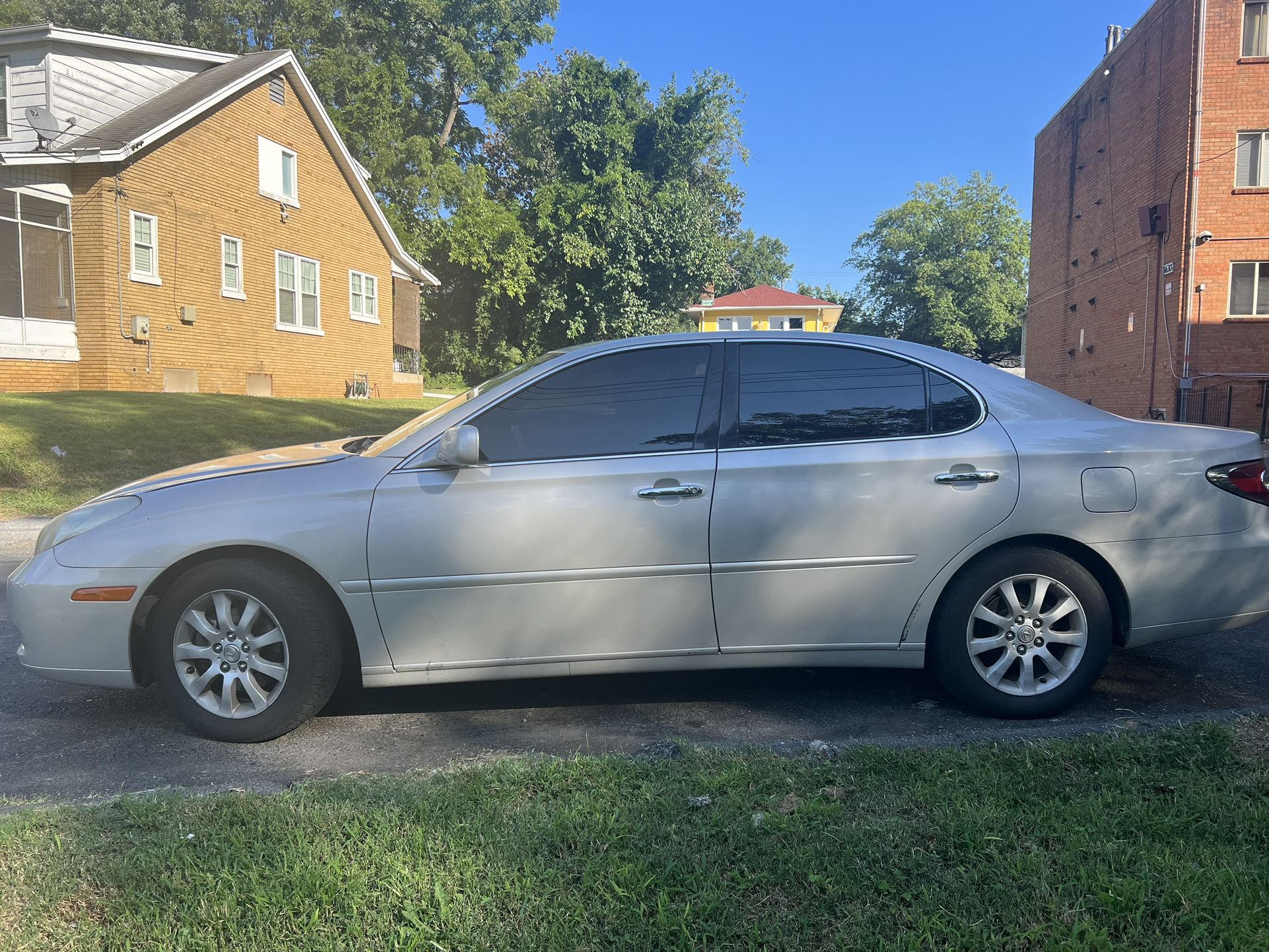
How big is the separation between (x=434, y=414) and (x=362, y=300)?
2287 cm

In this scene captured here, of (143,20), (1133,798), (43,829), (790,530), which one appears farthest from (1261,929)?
(143,20)

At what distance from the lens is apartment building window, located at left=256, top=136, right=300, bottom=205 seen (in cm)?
2132

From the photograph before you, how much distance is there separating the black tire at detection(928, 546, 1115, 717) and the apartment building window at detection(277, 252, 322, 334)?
2080 cm

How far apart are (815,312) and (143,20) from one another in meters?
35.1

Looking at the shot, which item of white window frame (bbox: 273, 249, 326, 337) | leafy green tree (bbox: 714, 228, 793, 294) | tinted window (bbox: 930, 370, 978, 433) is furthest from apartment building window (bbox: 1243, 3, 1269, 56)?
leafy green tree (bbox: 714, 228, 793, 294)

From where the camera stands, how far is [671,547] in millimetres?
3730

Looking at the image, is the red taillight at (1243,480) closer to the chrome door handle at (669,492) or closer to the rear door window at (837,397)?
the rear door window at (837,397)

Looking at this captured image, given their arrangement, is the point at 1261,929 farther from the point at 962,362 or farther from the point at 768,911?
the point at 962,362

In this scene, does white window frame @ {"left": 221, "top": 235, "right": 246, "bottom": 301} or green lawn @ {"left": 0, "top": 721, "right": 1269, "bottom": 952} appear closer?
green lawn @ {"left": 0, "top": 721, "right": 1269, "bottom": 952}

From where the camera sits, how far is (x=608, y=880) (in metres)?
2.48

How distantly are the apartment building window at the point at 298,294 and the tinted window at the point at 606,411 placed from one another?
1977 cm

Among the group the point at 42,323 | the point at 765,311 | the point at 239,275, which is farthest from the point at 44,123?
the point at 765,311

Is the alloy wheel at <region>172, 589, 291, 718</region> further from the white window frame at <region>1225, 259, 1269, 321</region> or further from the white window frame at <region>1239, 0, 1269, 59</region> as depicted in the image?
the white window frame at <region>1239, 0, 1269, 59</region>

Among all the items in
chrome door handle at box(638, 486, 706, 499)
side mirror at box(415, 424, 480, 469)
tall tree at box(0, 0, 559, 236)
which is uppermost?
tall tree at box(0, 0, 559, 236)
